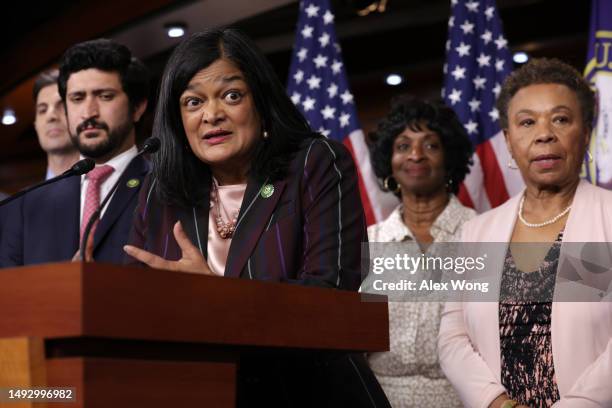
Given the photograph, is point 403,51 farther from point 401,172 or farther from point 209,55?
point 209,55

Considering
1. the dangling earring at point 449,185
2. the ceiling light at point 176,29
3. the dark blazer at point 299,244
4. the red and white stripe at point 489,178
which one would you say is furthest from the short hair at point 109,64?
the ceiling light at point 176,29

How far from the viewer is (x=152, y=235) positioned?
6.66 ft

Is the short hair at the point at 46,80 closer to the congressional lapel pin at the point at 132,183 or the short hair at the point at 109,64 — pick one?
the short hair at the point at 109,64

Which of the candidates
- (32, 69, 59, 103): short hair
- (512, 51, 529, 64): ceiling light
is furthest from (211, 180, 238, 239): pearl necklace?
(512, 51, 529, 64): ceiling light

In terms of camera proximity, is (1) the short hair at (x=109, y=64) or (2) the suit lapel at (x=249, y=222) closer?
(2) the suit lapel at (x=249, y=222)

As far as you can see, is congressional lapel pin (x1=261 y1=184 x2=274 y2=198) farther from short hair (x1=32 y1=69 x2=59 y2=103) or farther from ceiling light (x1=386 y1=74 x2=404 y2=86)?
ceiling light (x1=386 y1=74 x2=404 y2=86)

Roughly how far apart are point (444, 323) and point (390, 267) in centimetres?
61

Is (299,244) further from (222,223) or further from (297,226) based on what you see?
(222,223)

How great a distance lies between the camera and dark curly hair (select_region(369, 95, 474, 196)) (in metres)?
3.79

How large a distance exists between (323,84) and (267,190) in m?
2.68

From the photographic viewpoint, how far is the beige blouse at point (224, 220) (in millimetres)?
1965

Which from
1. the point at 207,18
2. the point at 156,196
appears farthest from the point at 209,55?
the point at 207,18

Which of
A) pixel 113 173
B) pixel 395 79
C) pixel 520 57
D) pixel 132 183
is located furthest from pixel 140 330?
pixel 395 79

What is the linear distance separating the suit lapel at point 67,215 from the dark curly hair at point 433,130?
1.40 metres
